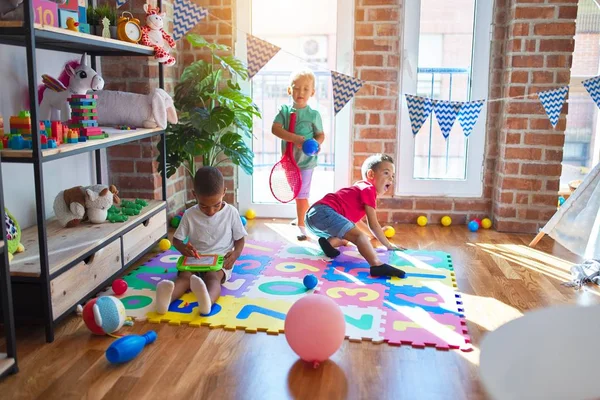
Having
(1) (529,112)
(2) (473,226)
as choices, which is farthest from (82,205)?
(1) (529,112)

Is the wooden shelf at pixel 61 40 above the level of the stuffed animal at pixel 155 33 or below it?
below

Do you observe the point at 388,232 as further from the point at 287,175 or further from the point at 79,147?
the point at 79,147

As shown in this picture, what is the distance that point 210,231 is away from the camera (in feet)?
8.89

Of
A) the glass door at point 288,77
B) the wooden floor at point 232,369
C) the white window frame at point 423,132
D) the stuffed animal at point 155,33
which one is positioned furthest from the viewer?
the glass door at point 288,77

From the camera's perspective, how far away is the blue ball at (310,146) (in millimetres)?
3400

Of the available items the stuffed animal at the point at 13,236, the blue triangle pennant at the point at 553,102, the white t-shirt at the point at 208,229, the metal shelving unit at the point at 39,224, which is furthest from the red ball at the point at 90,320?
the blue triangle pennant at the point at 553,102

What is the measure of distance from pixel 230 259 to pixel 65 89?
108 cm

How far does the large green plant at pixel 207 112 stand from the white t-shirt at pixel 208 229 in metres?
0.83

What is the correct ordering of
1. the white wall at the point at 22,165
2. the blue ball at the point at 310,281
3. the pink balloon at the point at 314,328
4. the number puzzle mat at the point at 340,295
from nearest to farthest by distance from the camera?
1. the pink balloon at the point at 314,328
2. the number puzzle mat at the point at 340,295
3. the white wall at the point at 22,165
4. the blue ball at the point at 310,281

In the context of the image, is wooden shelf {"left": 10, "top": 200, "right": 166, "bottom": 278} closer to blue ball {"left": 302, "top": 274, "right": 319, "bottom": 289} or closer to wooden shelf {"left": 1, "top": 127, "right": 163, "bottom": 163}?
wooden shelf {"left": 1, "top": 127, "right": 163, "bottom": 163}

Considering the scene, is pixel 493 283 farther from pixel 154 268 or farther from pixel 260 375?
pixel 154 268

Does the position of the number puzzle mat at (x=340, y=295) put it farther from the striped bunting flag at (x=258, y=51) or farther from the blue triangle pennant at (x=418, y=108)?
the striped bunting flag at (x=258, y=51)

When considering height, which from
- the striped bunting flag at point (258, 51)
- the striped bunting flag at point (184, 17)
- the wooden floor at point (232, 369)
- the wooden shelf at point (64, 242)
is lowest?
the wooden floor at point (232, 369)

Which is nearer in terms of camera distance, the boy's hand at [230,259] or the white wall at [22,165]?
the white wall at [22,165]
